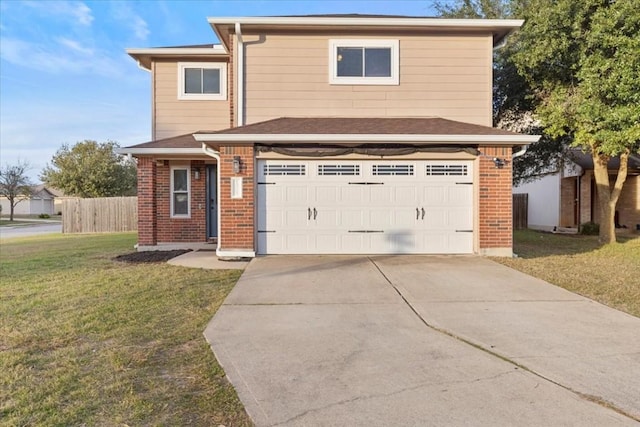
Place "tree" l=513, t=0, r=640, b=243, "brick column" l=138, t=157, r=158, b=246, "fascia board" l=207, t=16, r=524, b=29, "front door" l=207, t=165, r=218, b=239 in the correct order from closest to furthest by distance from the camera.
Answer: "tree" l=513, t=0, r=640, b=243
"fascia board" l=207, t=16, r=524, b=29
"brick column" l=138, t=157, r=158, b=246
"front door" l=207, t=165, r=218, b=239

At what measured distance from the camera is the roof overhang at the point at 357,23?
10508 millimetres

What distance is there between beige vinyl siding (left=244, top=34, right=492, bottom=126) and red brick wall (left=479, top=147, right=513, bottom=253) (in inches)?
67.3

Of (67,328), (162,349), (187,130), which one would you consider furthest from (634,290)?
(187,130)

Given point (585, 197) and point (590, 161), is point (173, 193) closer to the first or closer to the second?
point (590, 161)

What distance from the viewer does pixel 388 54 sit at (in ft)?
36.4

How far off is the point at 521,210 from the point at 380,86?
586 inches

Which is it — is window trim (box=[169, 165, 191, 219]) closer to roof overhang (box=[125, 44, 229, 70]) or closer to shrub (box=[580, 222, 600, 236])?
roof overhang (box=[125, 44, 229, 70])

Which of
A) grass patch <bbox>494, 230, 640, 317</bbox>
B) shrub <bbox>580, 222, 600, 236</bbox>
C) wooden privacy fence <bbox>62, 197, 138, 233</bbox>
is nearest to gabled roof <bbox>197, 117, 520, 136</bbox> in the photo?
grass patch <bbox>494, 230, 640, 317</bbox>

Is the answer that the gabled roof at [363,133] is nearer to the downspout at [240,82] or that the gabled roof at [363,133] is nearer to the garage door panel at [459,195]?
the downspout at [240,82]

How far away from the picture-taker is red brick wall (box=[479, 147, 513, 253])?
977 centimetres

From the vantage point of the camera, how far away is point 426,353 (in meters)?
4.21

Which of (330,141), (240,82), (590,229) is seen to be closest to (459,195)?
(330,141)

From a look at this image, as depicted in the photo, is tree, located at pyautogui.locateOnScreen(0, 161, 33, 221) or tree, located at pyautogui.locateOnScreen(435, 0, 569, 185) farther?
tree, located at pyautogui.locateOnScreen(0, 161, 33, 221)

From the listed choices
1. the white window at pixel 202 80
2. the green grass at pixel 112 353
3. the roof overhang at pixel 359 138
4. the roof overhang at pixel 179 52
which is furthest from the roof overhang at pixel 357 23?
the green grass at pixel 112 353
